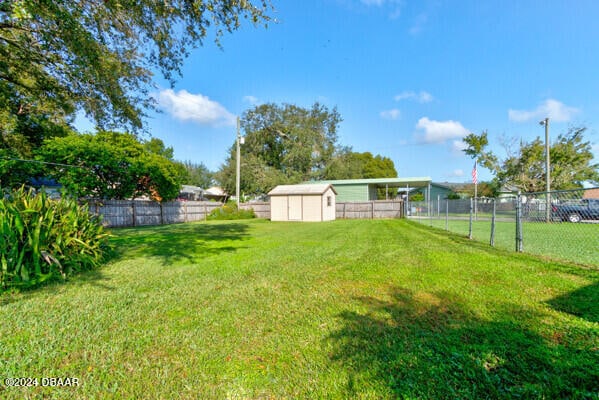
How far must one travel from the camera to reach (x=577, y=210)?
14.5 ft

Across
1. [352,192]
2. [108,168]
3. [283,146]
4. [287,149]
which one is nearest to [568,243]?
[352,192]

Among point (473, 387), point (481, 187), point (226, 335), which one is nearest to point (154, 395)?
point (226, 335)

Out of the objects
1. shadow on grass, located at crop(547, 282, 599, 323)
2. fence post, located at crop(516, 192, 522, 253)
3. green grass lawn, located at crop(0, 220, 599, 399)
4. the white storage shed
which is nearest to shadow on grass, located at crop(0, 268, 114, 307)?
green grass lawn, located at crop(0, 220, 599, 399)

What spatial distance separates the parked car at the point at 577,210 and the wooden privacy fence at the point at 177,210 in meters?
13.1

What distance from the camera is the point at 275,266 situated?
4363 millimetres

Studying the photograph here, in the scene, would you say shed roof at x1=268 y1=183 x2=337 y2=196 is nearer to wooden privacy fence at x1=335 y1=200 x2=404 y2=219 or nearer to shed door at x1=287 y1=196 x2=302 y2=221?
shed door at x1=287 y1=196 x2=302 y2=221

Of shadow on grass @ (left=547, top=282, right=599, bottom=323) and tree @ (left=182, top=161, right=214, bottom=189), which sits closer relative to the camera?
shadow on grass @ (left=547, top=282, right=599, bottom=323)

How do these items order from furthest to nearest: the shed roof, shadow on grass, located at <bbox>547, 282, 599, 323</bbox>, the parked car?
the shed roof < the parked car < shadow on grass, located at <bbox>547, 282, 599, 323</bbox>

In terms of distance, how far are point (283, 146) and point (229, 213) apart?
39.7ft

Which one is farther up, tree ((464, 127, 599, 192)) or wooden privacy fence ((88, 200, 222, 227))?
tree ((464, 127, 599, 192))

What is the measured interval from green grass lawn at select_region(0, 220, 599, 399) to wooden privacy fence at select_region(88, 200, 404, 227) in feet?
33.4

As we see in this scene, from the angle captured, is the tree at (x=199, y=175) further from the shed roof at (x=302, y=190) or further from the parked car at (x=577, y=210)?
the parked car at (x=577, y=210)

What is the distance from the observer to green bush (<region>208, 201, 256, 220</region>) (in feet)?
58.4

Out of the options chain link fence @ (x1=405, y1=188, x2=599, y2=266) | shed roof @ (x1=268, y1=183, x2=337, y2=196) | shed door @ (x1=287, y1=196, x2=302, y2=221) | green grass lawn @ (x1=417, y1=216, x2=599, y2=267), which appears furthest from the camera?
shed door @ (x1=287, y1=196, x2=302, y2=221)
